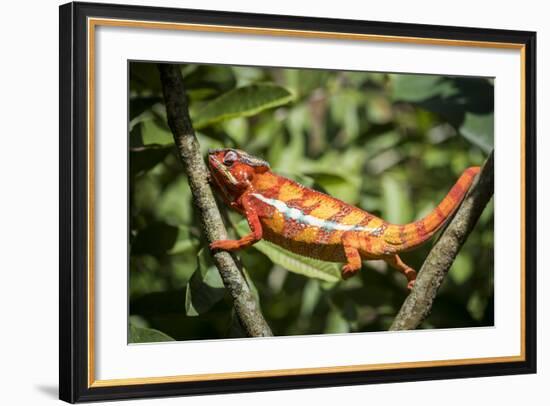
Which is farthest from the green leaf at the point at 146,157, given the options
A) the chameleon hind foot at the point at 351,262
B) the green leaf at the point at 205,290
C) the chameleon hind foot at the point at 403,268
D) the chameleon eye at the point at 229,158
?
the chameleon hind foot at the point at 403,268

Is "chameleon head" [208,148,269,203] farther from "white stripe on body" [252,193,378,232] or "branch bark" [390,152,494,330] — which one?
"branch bark" [390,152,494,330]

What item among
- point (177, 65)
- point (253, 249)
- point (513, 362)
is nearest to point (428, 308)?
point (513, 362)

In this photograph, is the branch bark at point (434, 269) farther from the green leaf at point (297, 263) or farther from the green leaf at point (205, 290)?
the green leaf at point (205, 290)

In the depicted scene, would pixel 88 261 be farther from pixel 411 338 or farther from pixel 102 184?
pixel 411 338

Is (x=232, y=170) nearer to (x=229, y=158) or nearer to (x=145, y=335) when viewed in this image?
(x=229, y=158)


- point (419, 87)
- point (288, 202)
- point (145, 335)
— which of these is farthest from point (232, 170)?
point (419, 87)

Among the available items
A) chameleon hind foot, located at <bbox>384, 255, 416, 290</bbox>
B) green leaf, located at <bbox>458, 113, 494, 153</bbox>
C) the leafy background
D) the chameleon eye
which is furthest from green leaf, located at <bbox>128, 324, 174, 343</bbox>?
green leaf, located at <bbox>458, 113, 494, 153</bbox>
